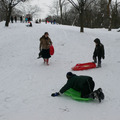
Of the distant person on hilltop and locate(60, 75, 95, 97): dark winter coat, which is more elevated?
the distant person on hilltop

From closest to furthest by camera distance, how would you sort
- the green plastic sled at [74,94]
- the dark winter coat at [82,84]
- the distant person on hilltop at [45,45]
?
the dark winter coat at [82,84] < the green plastic sled at [74,94] < the distant person on hilltop at [45,45]

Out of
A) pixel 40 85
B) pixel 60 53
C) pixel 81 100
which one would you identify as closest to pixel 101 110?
pixel 81 100

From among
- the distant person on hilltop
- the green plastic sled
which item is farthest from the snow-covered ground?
the distant person on hilltop

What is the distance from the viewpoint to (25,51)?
1061cm

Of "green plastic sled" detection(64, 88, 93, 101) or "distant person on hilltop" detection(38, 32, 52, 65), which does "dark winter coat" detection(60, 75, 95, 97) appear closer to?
"green plastic sled" detection(64, 88, 93, 101)

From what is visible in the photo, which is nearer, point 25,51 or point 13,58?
point 13,58

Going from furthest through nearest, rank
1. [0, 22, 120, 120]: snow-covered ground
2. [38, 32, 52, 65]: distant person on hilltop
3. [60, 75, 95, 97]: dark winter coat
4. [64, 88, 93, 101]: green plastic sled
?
[38, 32, 52, 65]: distant person on hilltop → [64, 88, 93, 101]: green plastic sled → [60, 75, 95, 97]: dark winter coat → [0, 22, 120, 120]: snow-covered ground

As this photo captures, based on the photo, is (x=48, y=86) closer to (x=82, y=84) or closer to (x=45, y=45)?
(x=82, y=84)

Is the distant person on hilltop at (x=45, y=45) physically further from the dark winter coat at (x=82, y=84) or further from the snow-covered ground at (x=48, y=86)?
the dark winter coat at (x=82, y=84)

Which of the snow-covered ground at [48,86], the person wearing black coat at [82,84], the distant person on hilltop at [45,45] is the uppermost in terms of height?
the distant person on hilltop at [45,45]

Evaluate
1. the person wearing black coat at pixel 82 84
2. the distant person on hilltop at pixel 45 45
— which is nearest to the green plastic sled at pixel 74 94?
the person wearing black coat at pixel 82 84

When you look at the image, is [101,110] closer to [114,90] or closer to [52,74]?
[114,90]

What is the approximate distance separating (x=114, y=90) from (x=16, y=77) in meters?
3.86

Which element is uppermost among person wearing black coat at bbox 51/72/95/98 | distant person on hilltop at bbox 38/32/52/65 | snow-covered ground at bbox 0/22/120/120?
distant person on hilltop at bbox 38/32/52/65
